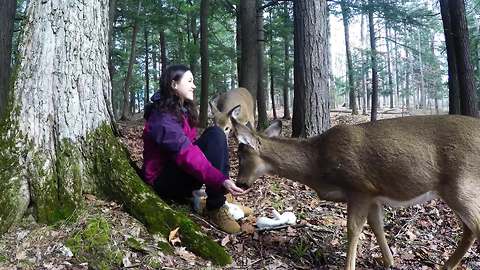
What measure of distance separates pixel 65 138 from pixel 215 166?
155 centimetres

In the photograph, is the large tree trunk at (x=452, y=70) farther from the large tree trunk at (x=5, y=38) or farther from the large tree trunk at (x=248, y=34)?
the large tree trunk at (x=5, y=38)

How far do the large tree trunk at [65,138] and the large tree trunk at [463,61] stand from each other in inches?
360

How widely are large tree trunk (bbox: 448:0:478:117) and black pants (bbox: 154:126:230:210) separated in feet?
27.5

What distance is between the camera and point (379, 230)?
525 cm

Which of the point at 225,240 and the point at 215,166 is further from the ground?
the point at 215,166

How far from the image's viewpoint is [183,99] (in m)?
5.26

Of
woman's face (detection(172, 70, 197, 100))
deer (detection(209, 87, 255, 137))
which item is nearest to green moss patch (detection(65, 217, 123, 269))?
woman's face (detection(172, 70, 197, 100))

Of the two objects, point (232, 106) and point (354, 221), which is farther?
point (232, 106)

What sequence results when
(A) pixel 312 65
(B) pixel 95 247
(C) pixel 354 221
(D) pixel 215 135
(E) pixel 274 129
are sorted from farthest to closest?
(A) pixel 312 65 → (E) pixel 274 129 → (D) pixel 215 135 → (C) pixel 354 221 → (B) pixel 95 247

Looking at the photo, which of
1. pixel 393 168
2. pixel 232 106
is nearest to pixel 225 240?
pixel 393 168

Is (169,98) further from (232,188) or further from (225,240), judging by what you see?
(225,240)

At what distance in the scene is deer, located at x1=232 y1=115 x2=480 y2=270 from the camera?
4.73 meters

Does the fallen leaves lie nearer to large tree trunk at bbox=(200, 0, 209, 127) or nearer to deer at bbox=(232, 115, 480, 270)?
deer at bbox=(232, 115, 480, 270)

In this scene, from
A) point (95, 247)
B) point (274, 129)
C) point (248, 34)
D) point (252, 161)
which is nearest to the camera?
point (95, 247)
